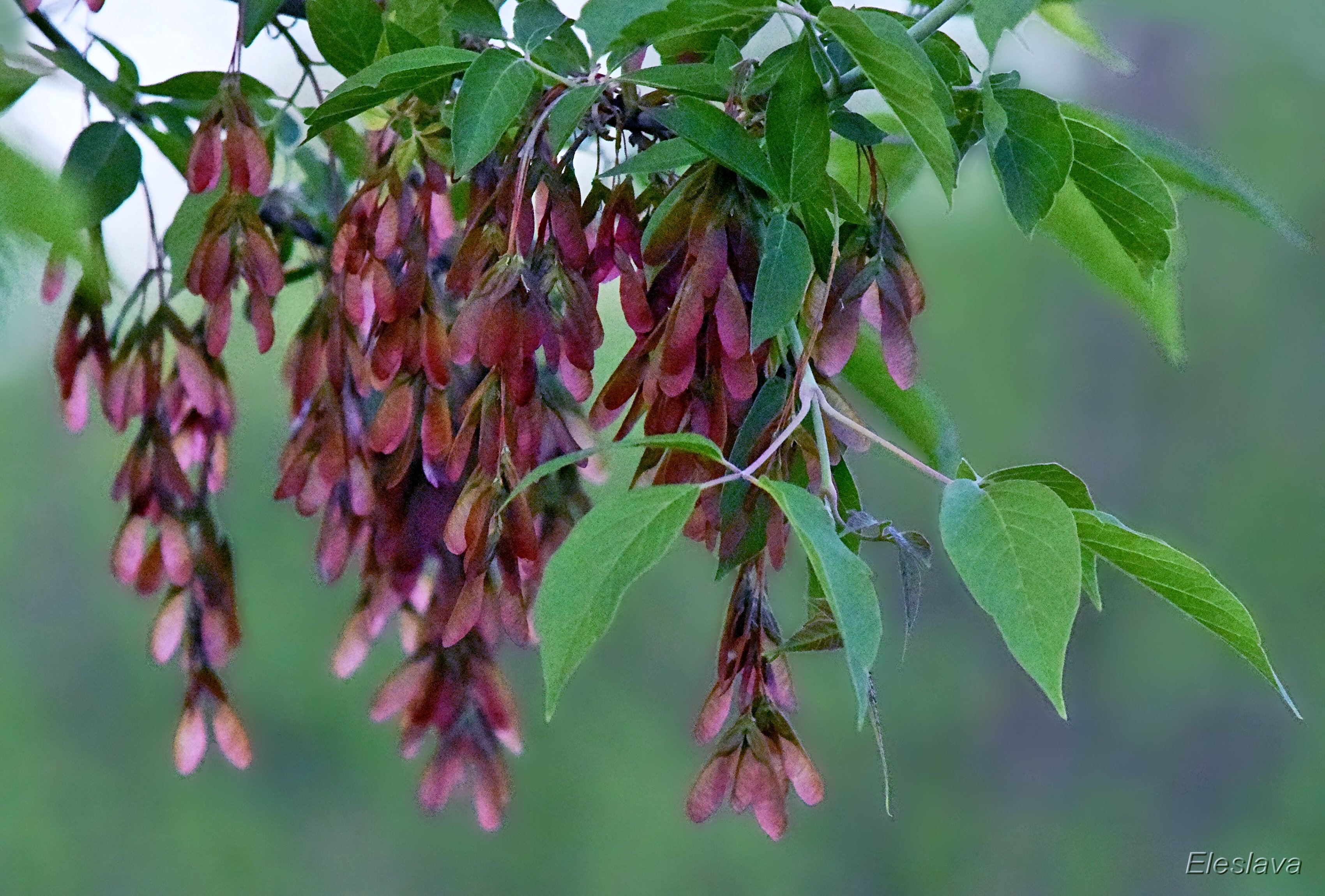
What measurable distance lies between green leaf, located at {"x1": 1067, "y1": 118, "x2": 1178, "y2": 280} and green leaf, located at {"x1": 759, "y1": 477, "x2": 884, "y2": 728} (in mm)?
77

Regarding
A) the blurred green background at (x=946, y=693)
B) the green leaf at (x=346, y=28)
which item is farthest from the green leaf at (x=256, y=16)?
the blurred green background at (x=946, y=693)

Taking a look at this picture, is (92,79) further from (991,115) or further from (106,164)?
(991,115)

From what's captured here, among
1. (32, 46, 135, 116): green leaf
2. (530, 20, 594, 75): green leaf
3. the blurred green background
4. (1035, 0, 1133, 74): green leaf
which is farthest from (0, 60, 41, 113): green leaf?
the blurred green background

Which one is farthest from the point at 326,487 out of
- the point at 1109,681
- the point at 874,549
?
the point at 1109,681

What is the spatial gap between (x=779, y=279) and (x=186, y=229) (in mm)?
128

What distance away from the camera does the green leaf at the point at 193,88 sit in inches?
9.9

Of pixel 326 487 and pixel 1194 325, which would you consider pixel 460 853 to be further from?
pixel 326 487

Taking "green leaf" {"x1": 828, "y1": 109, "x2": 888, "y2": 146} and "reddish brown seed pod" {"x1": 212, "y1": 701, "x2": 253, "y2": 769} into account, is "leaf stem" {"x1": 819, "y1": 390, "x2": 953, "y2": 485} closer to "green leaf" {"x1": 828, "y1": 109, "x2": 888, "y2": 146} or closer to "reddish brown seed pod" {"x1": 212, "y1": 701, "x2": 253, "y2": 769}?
"green leaf" {"x1": 828, "y1": 109, "x2": 888, "y2": 146}

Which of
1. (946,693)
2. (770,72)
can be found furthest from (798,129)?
(946,693)

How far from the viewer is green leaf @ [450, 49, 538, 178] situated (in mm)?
168

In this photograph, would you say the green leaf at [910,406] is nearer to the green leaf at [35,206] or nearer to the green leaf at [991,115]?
the green leaf at [991,115]

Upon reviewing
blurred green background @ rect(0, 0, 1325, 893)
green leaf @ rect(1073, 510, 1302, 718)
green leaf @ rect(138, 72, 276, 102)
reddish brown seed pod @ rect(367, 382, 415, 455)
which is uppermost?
green leaf @ rect(138, 72, 276, 102)

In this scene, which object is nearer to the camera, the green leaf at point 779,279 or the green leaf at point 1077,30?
the green leaf at point 779,279

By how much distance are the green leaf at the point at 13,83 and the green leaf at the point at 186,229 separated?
0.11ft
